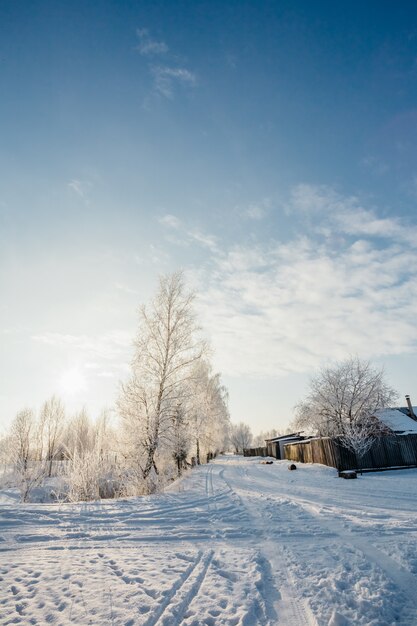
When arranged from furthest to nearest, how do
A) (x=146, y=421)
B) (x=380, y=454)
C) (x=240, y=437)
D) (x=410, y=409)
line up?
(x=240, y=437)
(x=410, y=409)
(x=380, y=454)
(x=146, y=421)

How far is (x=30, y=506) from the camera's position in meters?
6.91

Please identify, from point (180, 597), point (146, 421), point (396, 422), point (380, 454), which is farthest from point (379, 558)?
point (396, 422)

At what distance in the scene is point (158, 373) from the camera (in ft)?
42.6

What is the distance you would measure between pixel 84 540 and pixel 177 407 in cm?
810

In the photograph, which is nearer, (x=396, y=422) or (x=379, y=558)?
(x=379, y=558)

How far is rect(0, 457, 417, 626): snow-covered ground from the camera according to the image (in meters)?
2.84

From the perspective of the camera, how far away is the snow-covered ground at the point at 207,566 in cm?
284

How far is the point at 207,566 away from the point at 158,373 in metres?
9.41

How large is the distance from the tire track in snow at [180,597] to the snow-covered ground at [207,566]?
0.04ft

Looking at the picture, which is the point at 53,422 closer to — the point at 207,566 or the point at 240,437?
the point at 207,566

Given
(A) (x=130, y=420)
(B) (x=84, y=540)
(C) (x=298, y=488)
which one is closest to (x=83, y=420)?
(A) (x=130, y=420)

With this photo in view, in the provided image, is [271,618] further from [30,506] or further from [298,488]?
[298,488]

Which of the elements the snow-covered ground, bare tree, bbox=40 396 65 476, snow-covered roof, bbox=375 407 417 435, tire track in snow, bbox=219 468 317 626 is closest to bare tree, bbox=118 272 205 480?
the snow-covered ground

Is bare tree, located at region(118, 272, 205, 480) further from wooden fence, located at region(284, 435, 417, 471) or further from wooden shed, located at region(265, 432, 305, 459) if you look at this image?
wooden shed, located at region(265, 432, 305, 459)
